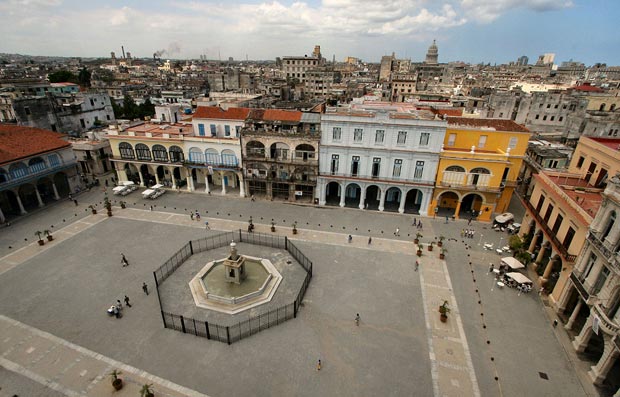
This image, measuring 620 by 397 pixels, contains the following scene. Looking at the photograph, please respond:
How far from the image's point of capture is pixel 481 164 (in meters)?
42.7

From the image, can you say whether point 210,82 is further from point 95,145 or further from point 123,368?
point 123,368

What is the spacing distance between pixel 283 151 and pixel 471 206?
99.2 ft

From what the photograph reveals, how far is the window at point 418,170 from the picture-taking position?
44406 millimetres

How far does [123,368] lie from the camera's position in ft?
73.6

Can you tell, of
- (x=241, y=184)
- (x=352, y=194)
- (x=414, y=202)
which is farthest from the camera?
(x=352, y=194)

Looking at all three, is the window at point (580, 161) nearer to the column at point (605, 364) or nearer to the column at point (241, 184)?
the column at point (605, 364)

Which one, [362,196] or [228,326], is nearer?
[228,326]

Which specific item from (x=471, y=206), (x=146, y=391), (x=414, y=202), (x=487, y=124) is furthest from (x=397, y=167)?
(x=146, y=391)

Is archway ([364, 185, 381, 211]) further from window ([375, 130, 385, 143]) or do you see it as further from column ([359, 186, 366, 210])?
window ([375, 130, 385, 143])

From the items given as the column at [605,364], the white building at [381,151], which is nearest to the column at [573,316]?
the column at [605,364]

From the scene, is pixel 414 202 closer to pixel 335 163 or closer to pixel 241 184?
pixel 335 163

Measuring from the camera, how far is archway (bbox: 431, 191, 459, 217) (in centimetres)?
4838

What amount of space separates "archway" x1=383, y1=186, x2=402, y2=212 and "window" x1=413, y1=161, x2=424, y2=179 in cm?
510

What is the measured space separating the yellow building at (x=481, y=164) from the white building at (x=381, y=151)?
7.22 feet
